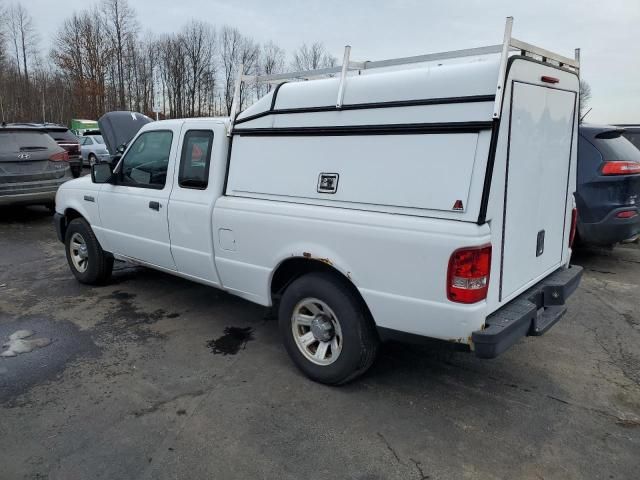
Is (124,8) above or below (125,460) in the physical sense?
above

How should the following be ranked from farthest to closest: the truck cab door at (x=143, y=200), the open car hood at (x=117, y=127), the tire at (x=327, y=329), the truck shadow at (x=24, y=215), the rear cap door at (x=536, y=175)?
the truck shadow at (x=24, y=215) < the open car hood at (x=117, y=127) < the truck cab door at (x=143, y=200) < the tire at (x=327, y=329) < the rear cap door at (x=536, y=175)

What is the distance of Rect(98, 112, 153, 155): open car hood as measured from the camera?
728 centimetres

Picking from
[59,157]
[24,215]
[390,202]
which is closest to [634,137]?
[390,202]

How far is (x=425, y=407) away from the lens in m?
3.33

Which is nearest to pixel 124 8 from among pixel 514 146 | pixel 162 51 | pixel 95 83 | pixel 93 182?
pixel 162 51

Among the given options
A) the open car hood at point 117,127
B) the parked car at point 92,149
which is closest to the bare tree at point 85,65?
the parked car at point 92,149

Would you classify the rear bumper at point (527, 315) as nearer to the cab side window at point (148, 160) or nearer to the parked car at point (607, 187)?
the parked car at point (607, 187)

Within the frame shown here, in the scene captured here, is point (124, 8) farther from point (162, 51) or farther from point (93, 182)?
point (93, 182)

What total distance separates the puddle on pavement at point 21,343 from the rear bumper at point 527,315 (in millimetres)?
3631

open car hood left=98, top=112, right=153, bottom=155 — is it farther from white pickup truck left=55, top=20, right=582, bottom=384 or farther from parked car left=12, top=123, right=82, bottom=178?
parked car left=12, top=123, right=82, bottom=178

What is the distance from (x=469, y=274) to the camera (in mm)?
2748

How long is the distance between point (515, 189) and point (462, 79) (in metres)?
0.76

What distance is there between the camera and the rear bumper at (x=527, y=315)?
2842 millimetres

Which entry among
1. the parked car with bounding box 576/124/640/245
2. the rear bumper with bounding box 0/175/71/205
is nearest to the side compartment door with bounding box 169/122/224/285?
the parked car with bounding box 576/124/640/245
